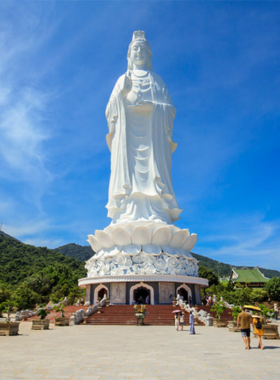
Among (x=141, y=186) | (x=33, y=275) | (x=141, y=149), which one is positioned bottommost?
(x=33, y=275)

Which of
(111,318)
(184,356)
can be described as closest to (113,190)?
(111,318)

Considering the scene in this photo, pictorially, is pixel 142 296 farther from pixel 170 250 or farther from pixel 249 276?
pixel 249 276

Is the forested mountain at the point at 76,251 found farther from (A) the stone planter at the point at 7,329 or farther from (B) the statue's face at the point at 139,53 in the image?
(A) the stone planter at the point at 7,329

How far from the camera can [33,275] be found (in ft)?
119

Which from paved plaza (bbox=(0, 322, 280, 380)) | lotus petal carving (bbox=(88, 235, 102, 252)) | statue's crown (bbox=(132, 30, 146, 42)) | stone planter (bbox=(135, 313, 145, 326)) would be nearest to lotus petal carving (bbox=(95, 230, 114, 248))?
lotus petal carving (bbox=(88, 235, 102, 252))

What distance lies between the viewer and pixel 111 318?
16.2 m

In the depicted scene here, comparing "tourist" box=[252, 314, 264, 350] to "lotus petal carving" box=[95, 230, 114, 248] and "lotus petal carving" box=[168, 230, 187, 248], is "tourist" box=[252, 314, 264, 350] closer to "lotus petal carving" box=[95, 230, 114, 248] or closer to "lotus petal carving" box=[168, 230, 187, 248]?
"lotus petal carving" box=[168, 230, 187, 248]

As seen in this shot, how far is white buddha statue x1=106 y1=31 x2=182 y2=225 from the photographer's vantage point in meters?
23.8

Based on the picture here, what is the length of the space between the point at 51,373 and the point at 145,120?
72.4 feet

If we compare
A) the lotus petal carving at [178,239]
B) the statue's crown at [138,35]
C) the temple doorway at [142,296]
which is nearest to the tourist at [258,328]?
the temple doorway at [142,296]

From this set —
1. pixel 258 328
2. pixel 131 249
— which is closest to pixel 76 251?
pixel 131 249

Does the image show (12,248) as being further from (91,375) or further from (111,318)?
(91,375)

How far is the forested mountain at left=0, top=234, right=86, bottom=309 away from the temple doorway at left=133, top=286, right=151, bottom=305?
7.87 metres

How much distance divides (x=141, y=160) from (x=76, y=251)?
84761mm
